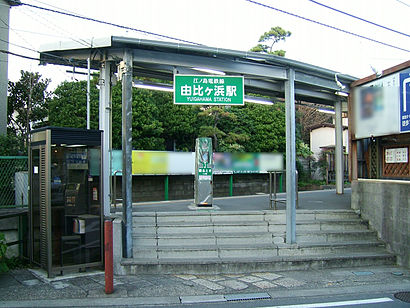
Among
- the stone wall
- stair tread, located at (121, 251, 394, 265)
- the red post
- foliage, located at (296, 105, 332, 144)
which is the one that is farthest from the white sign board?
foliage, located at (296, 105, 332, 144)

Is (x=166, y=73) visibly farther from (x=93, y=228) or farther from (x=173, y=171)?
(x=173, y=171)

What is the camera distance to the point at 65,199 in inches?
297

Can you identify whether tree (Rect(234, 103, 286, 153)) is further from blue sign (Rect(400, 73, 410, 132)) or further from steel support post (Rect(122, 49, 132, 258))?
steel support post (Rect(122, 49, 132, 258))

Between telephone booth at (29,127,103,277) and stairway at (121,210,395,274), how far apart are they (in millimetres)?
944

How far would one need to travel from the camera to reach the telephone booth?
22.4ft

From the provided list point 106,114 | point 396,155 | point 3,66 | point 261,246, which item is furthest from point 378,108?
point 3,66

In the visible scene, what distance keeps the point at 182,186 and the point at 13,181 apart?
8.00m

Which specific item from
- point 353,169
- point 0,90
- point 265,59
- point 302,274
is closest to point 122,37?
point 265,59

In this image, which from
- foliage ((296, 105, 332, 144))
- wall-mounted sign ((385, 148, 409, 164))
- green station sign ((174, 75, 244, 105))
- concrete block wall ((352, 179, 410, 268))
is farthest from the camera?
foliage ((296, 105, 332, 144))

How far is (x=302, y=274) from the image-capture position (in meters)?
7.11

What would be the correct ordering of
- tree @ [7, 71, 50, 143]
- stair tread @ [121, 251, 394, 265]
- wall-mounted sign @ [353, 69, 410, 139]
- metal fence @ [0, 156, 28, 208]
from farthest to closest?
tree @ [7, 71, 50, 143], metal fence @ [0, 156, 28, 208], wall-mounted sign @ [353, 69, 410, 139], stair tread @ [121, 251, 394, 265]

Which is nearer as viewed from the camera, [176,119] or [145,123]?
[145,123]

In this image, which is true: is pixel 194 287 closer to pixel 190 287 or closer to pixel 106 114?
pixel 190 287

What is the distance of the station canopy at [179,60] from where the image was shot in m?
7.52
